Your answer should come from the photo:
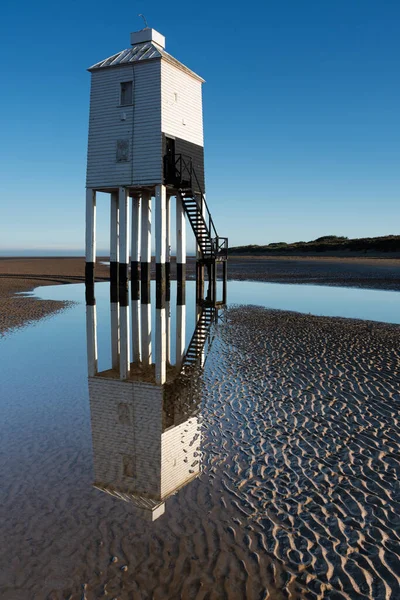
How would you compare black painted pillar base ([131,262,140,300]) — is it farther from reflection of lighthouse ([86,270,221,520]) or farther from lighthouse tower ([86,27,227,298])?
reflection of lighthouse ([86,270,221,520])

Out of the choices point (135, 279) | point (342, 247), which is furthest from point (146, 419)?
point (342, 247)

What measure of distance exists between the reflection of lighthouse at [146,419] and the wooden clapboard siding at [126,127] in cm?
721

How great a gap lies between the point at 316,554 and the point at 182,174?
62.9 feet

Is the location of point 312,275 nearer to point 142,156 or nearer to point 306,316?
point 306,316

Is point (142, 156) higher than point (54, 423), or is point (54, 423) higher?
point (142, 156)

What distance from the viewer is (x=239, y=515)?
624 centimetres

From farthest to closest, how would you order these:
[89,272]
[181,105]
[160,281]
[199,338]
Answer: [89,272] → [160,281] → [181,105] → [199,338]

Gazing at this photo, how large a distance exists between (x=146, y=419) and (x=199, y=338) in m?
8.80

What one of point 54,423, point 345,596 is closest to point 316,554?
point 345,596

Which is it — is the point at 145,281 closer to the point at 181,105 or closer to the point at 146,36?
the point at 181,105

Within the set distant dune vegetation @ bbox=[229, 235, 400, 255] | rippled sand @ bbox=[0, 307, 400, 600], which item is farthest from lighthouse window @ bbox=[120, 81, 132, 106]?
distant dune vegetation @ bbox=[229, 235, 400, 255]

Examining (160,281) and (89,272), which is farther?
(89,272)

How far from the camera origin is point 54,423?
9.50 metres

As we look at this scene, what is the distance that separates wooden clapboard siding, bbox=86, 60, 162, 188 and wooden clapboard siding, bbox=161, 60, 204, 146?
0.41m
